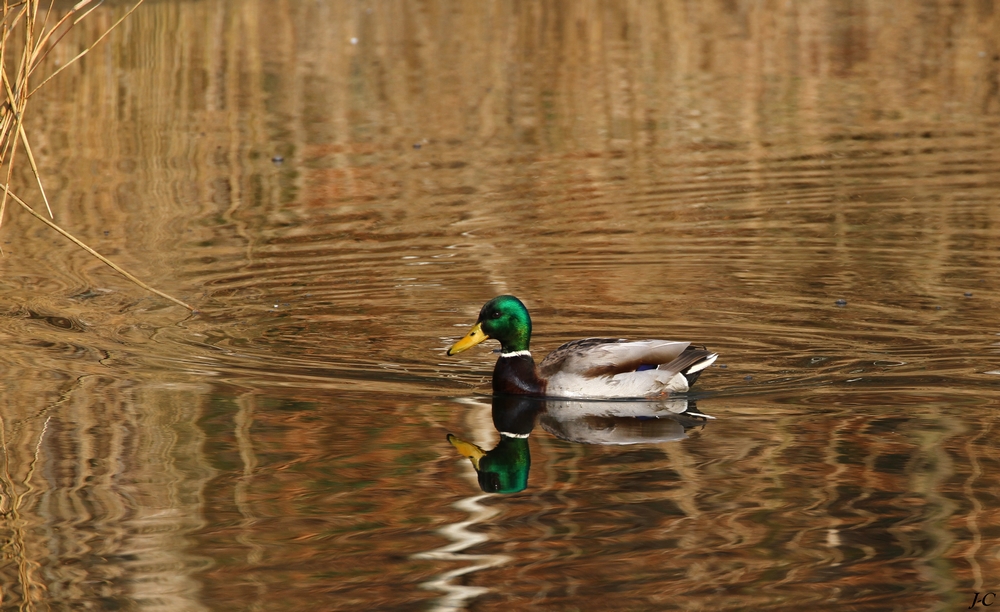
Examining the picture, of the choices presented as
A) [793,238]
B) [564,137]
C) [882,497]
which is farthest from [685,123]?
[882,497]

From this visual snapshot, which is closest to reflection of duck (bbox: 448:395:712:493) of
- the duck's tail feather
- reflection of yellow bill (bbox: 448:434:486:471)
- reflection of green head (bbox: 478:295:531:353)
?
reflection of yellow bill (bbox: 448:434:486:471)

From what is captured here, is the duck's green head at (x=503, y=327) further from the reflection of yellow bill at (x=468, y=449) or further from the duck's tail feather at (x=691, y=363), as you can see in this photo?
the reflection of yellow bill at (x=468, y=449)

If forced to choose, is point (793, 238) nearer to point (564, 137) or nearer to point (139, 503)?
point (564, 137)

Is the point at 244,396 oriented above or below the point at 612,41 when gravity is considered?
below

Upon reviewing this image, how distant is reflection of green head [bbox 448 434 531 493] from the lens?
250 inches

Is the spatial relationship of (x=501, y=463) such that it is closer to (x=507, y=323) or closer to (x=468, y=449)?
(x=468, y=449)

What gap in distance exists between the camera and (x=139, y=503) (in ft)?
20.2

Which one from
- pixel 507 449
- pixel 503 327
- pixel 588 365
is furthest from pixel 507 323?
pixel 507 449

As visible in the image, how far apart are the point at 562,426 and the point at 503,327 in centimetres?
84

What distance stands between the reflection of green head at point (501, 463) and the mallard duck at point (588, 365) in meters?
0.73

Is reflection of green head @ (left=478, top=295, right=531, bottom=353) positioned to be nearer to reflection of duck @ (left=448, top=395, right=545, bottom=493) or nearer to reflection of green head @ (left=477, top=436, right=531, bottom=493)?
reflection of duck @ (left=448, top=395, right=545, bottom=493)

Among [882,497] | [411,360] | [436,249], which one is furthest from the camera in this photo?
[436,249]

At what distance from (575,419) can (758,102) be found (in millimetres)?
9786

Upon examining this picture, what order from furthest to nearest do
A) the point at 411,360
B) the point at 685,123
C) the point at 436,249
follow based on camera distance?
the point at 685,123 < the point at 436,249 < the point at 411,360
